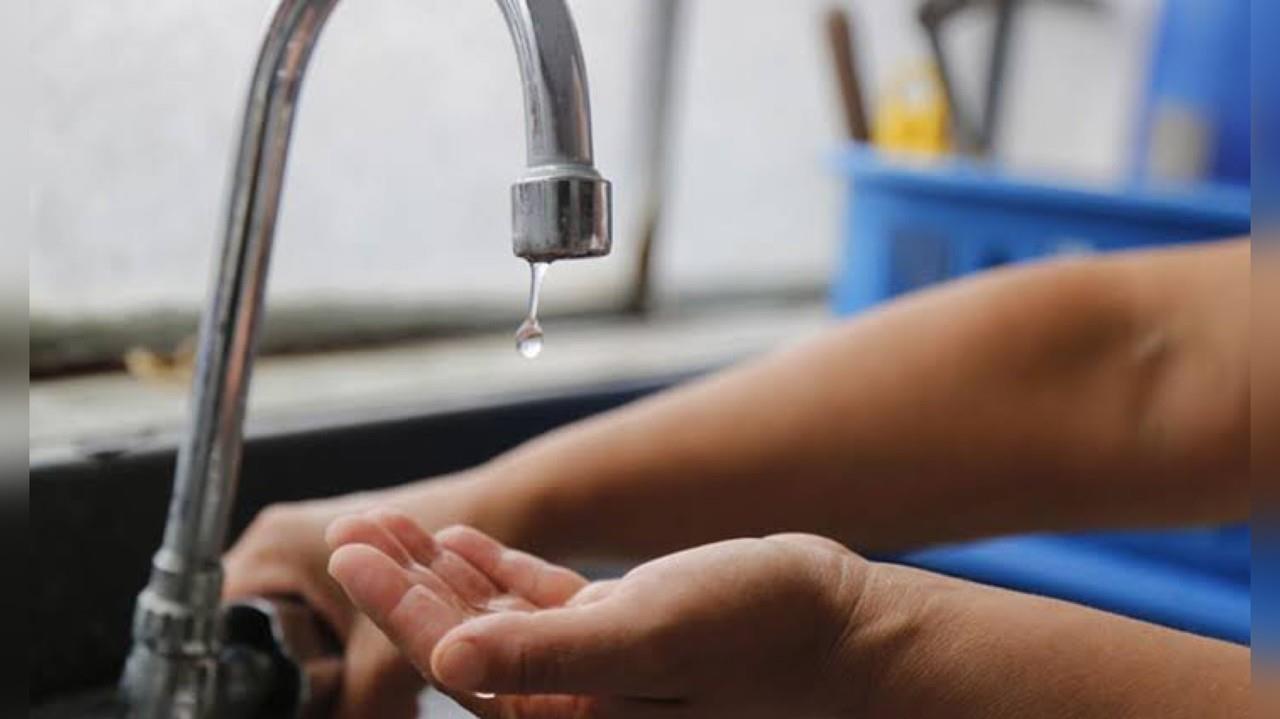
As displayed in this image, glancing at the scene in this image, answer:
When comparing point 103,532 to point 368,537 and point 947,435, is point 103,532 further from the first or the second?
point 947,435

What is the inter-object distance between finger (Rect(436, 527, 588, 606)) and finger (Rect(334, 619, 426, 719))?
58mm

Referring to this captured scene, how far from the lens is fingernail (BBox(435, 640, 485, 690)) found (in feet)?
1.37

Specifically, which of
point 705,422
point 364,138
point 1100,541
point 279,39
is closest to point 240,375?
point 279,39

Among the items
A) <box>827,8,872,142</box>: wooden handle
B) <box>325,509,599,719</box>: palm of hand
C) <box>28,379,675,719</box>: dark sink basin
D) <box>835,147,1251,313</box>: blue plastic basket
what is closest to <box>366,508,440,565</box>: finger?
<box>325,509,599,719</box>: palm of hand

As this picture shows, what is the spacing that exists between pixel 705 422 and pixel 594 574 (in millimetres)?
117

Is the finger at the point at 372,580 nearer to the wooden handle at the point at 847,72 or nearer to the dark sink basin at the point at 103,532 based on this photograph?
the dark sink basin at the point at 103,532

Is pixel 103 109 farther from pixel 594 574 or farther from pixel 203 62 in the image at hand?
pixel 594 574

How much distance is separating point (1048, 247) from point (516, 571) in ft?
2.09

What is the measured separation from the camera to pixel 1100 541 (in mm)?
1036

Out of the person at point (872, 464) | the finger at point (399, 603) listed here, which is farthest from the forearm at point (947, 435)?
the finger at point (399, 603)

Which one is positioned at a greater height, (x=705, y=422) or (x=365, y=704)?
(x=705, y=422)

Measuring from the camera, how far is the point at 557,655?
43 centimetres

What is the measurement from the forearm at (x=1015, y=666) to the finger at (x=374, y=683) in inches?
8.0

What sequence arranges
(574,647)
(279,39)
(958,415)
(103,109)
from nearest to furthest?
(574,647), (279,39), (958,415), (103,109)
